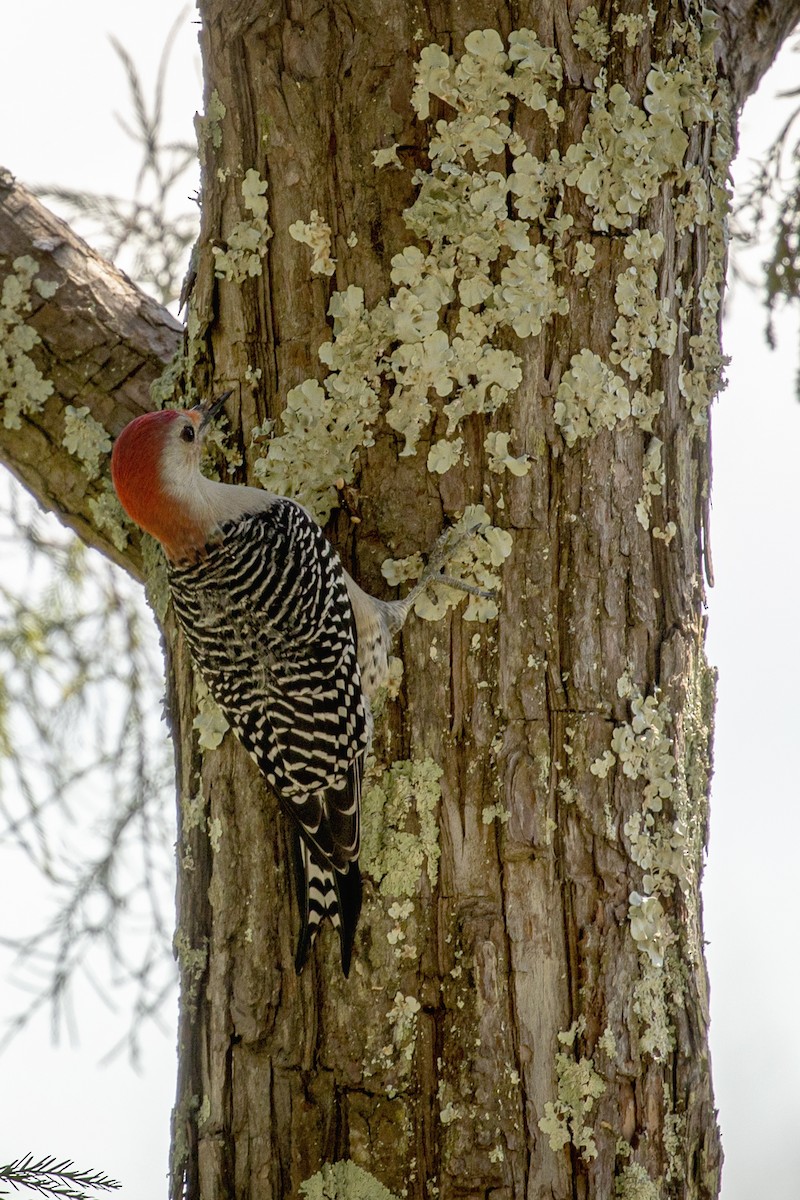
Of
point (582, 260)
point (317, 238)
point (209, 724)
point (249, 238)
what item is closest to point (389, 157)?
point (317, 238)

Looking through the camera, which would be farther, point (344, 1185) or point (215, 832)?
point (215, 832)

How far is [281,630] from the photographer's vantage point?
3.05 m

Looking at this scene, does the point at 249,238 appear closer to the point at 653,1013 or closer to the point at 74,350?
the point at 74,350

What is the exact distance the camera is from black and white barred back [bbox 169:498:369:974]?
2.63 metres

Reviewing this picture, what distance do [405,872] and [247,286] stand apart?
150 centimetres

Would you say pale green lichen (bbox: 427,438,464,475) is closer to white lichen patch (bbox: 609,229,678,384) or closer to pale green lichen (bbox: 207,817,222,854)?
white lichen patch (bbox: 609,229,678,384)

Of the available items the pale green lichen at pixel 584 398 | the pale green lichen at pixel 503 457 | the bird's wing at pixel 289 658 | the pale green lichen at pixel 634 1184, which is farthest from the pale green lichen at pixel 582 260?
the pale green lichen at pixel 634 1184

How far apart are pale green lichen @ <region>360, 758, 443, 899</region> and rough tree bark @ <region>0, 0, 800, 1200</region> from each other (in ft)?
0.04

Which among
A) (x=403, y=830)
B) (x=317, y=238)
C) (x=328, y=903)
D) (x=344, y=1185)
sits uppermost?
(x=317, y=238)

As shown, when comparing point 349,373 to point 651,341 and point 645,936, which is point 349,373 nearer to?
point 651,341

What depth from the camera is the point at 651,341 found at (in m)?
2.84

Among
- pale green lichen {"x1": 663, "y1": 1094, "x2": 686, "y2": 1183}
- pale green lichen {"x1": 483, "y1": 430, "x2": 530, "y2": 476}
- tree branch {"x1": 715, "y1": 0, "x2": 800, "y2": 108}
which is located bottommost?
pale green lichen {"x1": 663, "y1": 1094, "x2": 686, "y2": 1183}

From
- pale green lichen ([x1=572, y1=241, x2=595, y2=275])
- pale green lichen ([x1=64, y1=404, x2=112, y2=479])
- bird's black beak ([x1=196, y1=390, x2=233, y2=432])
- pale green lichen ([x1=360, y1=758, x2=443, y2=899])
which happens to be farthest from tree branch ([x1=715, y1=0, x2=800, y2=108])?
pale green lichen ([x1=360, y1=758, x2=443, y2=899])

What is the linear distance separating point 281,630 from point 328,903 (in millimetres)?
766
